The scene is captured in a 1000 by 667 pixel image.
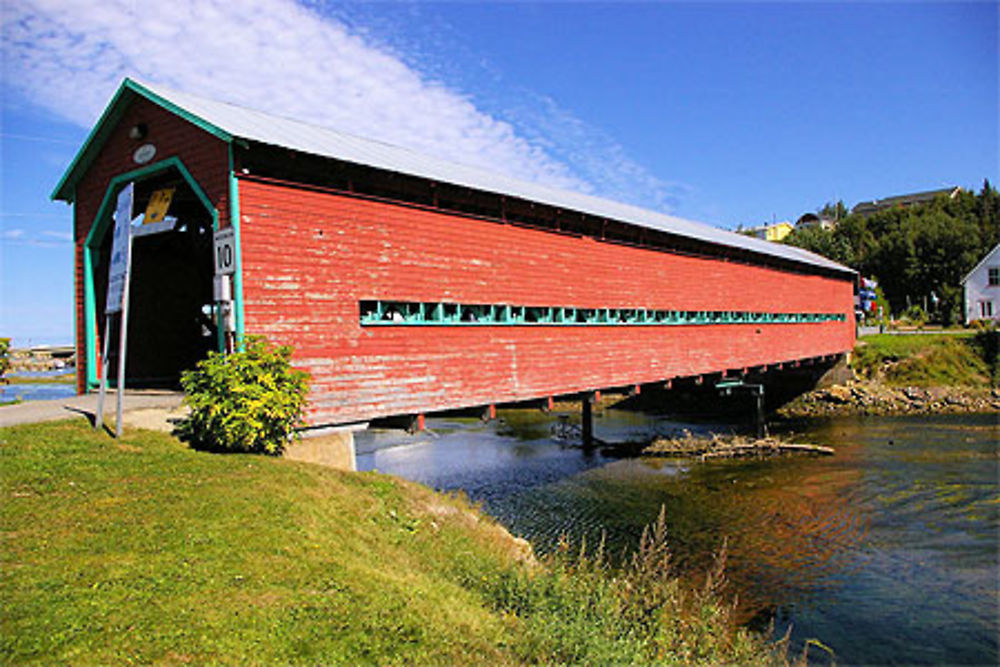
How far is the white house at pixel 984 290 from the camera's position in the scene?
5494cm

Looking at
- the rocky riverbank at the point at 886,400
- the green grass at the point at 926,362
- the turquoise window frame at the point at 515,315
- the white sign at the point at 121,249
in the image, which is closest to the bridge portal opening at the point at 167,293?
the white sign at the point at 121,249

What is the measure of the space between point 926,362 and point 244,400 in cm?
4181

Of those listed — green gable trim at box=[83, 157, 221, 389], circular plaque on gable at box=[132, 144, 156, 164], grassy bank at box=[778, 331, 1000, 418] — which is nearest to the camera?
circular plaque on gable at box=[132, 144, 156, 164]

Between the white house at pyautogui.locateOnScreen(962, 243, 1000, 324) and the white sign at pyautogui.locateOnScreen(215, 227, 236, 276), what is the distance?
60814mm

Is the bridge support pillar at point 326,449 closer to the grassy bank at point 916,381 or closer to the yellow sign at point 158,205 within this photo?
the yellow sign at point 158,205

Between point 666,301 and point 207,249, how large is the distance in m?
14.2

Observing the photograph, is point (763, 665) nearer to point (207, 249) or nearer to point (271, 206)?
point (271, 206)

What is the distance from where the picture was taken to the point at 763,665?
798 cm

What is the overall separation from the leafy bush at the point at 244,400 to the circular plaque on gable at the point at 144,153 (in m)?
5.07

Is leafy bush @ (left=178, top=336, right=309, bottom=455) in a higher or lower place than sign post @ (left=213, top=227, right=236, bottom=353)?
lower

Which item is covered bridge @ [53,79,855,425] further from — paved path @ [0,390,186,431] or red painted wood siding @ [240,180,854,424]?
paved path @ [0,390,186,431]

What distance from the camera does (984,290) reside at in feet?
183

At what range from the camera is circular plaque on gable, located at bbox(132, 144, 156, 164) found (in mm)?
13398

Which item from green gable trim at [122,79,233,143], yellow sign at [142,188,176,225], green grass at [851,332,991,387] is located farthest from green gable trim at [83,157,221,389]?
green grass at [851,332,991,387]
